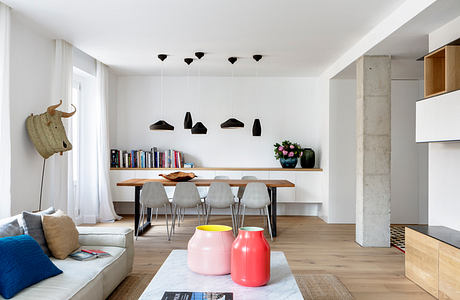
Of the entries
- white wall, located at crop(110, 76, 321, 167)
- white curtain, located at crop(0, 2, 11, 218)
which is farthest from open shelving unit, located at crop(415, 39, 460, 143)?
white curtain, located at crop(0, 2, 11, 218)

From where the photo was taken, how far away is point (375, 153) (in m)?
4.86

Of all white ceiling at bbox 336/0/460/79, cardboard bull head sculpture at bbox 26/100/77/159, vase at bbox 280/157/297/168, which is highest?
white ceiling at bbox 336/0/460/79

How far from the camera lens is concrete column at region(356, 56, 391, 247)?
15.9 feet

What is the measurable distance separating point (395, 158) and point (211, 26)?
4205 mm

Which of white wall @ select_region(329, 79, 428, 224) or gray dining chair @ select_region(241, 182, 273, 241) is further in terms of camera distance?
white wall @ select_region(329, 79, 428, 224)

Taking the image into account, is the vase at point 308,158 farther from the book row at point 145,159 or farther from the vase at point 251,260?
the vase at point 251,260

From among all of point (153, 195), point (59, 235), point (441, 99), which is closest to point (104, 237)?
point (59, 235)

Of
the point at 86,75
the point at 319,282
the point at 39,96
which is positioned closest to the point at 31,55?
the point at 39,96

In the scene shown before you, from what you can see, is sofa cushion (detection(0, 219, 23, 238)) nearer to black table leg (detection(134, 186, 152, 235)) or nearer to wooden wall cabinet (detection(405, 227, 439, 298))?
black table leg (detection(134, 186, 152, 235))

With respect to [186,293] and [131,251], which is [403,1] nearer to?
[186,293]

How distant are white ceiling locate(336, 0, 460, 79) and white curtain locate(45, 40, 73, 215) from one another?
4006 mm

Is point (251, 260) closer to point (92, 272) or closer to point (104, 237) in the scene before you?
point (92, 272)

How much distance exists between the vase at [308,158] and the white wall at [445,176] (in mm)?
3047

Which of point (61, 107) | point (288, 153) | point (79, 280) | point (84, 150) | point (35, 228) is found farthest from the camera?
point (288, 153)
